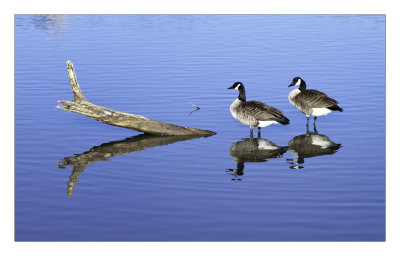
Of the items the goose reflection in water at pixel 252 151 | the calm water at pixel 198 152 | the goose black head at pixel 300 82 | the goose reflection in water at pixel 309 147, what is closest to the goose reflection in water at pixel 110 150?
the calm water at pixel 198 152

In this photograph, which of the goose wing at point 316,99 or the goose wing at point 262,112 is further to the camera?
the goose wing at point 316,99

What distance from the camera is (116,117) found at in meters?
19.8

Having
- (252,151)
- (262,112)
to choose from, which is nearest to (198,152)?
(252,151)

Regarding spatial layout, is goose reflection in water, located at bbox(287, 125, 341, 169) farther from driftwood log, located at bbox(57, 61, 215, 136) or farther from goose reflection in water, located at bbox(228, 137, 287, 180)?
driftwood log, located at bbox(57, 61, 215, 136)

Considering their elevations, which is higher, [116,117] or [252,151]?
[116,117]

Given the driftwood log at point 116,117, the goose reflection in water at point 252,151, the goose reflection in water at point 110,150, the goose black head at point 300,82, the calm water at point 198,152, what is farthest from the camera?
the goose black head at point 300,82

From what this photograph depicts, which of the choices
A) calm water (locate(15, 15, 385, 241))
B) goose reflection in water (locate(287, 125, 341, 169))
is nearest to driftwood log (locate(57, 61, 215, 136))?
calm water (locate(15, 15, 385, 241))

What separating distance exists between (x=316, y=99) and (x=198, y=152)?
590 cm

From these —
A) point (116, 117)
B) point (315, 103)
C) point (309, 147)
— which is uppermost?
point (315, 103)

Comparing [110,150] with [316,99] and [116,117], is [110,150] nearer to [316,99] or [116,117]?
[116,117]

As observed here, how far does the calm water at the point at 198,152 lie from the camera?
1263 centimetres

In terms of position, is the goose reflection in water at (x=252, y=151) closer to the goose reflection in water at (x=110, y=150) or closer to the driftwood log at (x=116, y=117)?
the driftwood log at (x=116, y=117)

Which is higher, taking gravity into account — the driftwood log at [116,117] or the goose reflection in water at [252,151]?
the driftwood log at [116,117]

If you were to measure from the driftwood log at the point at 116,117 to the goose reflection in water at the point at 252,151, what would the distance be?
4.95 feet
